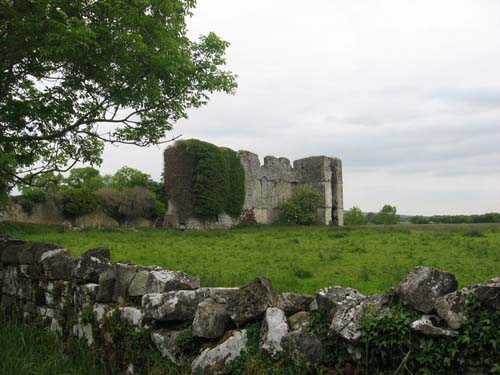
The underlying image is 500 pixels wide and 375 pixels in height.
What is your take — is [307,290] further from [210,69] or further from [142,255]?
[142,255]

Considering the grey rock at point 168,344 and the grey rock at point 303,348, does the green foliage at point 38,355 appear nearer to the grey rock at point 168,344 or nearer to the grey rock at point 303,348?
the grey rock at point 168,344

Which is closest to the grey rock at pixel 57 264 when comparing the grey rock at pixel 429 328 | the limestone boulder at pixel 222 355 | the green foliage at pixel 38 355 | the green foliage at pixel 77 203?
the green foliage at pixel 38 355

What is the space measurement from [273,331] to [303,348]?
0.32 metres

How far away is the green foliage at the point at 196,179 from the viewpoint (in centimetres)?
3403

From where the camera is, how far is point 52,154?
38.4 ft

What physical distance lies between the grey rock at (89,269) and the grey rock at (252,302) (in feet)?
8.22

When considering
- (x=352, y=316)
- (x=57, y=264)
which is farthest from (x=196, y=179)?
(x=352, y=316)

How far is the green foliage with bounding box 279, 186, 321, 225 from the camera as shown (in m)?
38.8

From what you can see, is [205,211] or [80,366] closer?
[80,366]

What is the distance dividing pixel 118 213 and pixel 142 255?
21.1m

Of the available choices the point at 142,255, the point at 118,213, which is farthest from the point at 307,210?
the point at 142,255

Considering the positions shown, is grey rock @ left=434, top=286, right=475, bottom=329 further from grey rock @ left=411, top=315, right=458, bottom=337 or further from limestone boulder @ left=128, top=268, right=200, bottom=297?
limestone boulder @ left=128, top=268, right=200, bottom=297

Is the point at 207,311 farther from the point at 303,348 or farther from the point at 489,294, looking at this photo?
the point at 489,294

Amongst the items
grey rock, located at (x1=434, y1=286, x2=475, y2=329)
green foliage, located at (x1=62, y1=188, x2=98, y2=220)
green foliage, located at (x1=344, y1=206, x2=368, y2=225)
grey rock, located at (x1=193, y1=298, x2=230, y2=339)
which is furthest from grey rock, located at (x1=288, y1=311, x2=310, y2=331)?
green foliage, located at (x1=344, y1=206, x2=368, y2=225)
